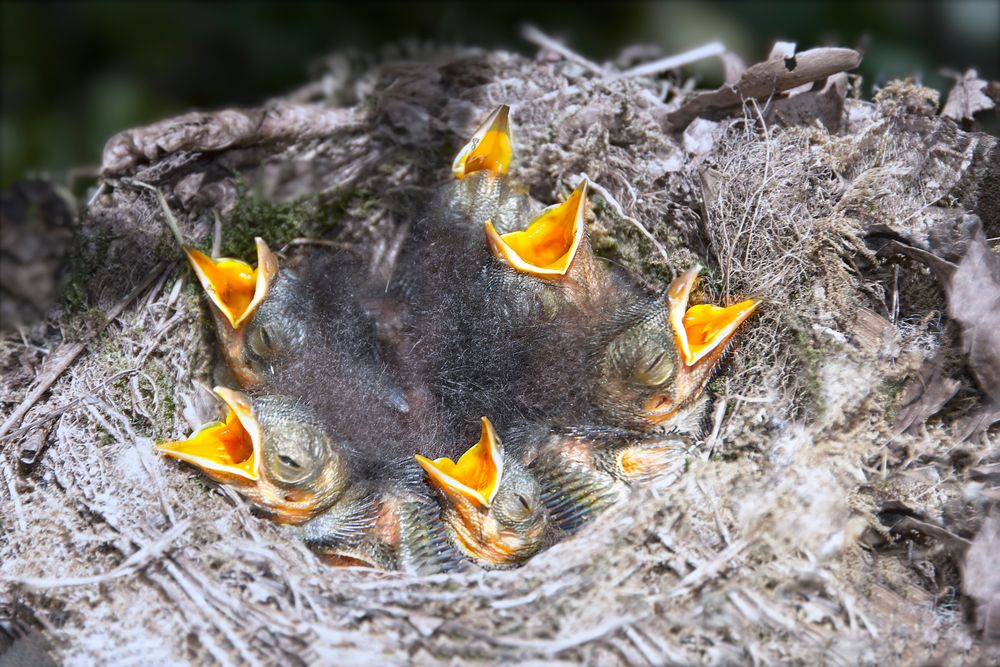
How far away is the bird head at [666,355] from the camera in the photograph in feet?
5.95

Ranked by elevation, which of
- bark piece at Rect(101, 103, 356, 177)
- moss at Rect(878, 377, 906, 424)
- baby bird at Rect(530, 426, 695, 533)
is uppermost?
bark piece at Rect(101, 103, 356, 177)

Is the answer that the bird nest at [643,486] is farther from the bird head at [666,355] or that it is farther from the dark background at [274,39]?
the dark background at [274,39]

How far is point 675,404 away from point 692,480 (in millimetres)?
332

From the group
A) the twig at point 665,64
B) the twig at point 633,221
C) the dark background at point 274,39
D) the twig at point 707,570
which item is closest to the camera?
the dark background at point 274,39

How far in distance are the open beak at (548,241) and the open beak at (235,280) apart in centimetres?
60

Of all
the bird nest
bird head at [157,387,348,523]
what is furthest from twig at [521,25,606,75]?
bird head at [157,387,348,523]

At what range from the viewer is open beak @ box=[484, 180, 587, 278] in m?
1.89

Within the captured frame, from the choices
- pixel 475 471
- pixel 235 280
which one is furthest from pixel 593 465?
pixel 235 280

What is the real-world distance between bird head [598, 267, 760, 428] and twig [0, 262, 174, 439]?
129cm

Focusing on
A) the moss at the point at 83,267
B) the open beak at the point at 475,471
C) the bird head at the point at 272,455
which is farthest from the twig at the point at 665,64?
the moss at the point at 83,267

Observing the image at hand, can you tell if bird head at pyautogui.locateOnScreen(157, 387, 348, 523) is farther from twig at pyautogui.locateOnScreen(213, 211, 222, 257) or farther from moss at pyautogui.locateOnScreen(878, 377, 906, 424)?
moss at pyautogui.locateOnScreen(878, 377, 906, 424)

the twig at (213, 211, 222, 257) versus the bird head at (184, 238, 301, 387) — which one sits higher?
the twig at (213, 211, 222, 257)

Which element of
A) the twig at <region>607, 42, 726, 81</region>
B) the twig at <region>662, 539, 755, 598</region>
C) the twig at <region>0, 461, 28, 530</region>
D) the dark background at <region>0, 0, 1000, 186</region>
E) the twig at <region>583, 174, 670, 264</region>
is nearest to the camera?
the dark background at <region>0, 0, 1000, 186</region>

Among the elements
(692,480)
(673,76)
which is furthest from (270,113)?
(692,480)
